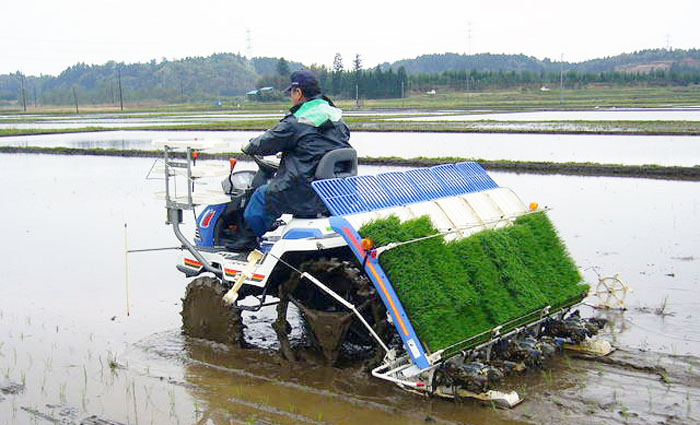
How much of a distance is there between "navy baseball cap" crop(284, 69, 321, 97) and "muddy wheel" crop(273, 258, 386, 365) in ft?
4.81

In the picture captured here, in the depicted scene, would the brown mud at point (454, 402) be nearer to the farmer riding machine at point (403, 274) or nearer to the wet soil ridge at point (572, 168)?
the farmer riding machine at point (403, 274)

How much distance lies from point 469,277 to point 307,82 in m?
2.15

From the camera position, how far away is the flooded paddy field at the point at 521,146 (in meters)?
22.2

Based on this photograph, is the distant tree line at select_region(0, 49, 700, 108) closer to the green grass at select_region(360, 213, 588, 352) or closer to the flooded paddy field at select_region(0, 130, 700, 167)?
the flooded paddy field at select_region(0, 130, 700, 167)

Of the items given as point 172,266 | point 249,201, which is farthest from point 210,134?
point 249,201

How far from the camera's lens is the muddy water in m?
5.89

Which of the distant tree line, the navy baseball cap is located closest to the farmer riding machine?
the navy baseball cap

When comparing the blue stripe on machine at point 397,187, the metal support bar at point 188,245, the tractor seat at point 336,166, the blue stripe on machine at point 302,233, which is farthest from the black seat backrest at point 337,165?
the metal support bar at point 188,245

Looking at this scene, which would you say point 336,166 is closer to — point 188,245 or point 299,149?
point 299,149

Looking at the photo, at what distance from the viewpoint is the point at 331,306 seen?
22.7ft

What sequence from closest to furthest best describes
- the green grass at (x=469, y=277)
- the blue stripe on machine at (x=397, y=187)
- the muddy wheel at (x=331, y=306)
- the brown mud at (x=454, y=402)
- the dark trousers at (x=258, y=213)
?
the brown mud at (x=454, y=402), the green grass at (x=469, y=277), the muddy wheel at (x=331, y=306), the blue stripe on machine at (x=397, y=187), the dark trousers at (x=258, y=213)

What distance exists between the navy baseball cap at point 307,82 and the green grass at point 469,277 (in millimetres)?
1453

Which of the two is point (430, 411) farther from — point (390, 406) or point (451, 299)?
point (451, 299)

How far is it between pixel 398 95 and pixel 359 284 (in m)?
91.1
